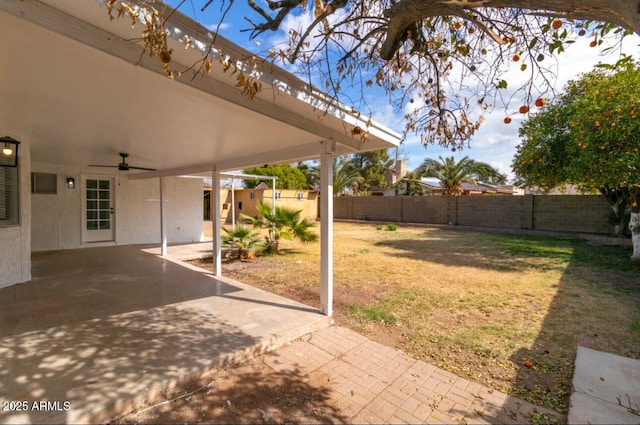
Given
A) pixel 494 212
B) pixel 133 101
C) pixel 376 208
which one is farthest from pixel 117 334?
pixel 376 208

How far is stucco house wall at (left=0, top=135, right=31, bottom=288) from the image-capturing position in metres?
5.23

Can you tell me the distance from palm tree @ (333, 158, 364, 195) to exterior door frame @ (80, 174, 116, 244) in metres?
17.0

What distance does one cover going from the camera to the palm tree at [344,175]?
25525 mm

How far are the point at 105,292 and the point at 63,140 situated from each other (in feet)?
9.54

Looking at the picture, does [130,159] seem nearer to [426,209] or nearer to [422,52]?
[422,52]

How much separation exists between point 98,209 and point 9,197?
15.8 ft


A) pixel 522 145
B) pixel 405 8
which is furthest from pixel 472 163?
pixel 405 8

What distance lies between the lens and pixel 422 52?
3.45 meters

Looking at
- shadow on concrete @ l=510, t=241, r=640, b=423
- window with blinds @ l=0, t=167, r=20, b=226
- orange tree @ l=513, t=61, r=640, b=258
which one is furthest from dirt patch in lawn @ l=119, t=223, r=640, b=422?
window with blinds @ l=0, t=167, r=20, b=226

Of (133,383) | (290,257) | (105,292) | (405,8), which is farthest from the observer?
(290,257)

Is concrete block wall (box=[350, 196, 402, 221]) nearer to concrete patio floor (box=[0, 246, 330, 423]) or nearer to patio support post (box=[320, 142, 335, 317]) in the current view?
concrete patio floor (box=[0, 246, 330, 423])

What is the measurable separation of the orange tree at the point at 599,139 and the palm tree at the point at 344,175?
16044 mm

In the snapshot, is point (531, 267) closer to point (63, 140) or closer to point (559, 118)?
point (559, 118)

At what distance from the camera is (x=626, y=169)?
6.93 meters
